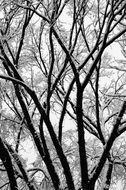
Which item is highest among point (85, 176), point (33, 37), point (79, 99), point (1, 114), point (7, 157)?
point (33, 37)

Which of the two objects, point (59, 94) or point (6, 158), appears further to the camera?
point (59, 94)

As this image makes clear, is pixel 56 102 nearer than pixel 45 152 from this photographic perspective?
No

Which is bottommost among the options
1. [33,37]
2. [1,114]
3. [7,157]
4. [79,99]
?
[7,157]

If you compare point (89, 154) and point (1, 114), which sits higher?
point (1, 114)

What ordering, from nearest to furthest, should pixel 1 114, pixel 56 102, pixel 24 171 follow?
pixel 24 171 → pixel 1 114 → pixel 56 102

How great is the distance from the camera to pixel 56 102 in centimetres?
936

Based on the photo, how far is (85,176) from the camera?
5.54 m

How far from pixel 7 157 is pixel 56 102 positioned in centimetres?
426

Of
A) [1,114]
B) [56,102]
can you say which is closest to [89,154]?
[56,102]

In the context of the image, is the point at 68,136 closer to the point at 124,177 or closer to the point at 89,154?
the point at 89,154

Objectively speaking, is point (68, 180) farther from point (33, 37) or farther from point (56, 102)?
point (33, 37)

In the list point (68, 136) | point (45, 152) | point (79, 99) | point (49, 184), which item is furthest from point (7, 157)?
point (68, 136)

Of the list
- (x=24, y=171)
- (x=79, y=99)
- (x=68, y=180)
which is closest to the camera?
(x=79, y=99)

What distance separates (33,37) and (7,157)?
4189 millimetres
